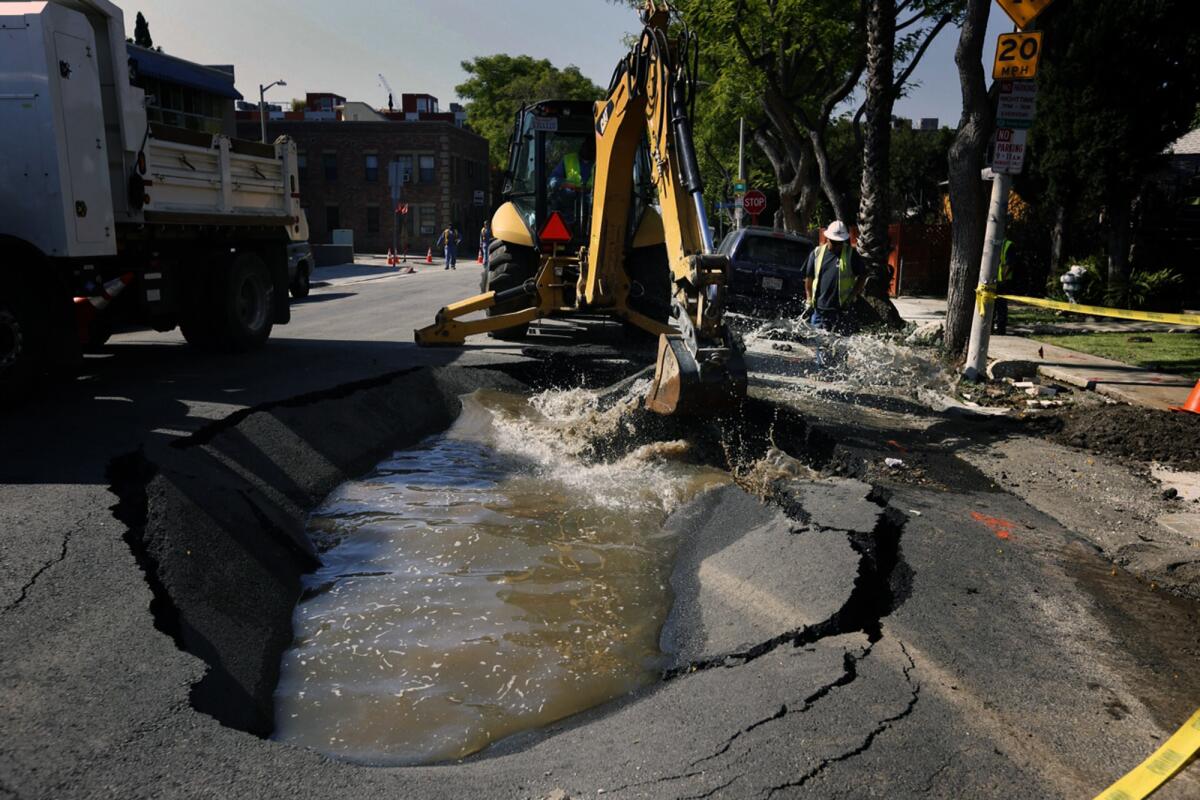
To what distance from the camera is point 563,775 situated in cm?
308

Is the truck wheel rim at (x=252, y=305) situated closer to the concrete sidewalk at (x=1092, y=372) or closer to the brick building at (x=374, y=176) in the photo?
the concrete sidewalk at (x=1092, y=372)

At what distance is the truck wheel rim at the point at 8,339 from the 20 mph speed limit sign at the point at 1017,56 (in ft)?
31.8

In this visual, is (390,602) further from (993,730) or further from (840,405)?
(840,405)

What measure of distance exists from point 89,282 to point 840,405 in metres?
6.98

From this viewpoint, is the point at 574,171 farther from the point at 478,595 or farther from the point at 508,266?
the point at 478,595

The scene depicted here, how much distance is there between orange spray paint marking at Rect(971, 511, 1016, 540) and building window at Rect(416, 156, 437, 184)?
56301mm

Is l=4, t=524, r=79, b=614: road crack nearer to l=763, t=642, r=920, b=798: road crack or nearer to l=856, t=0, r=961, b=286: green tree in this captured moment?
l=763, t=642, r=920, b=798: road crack

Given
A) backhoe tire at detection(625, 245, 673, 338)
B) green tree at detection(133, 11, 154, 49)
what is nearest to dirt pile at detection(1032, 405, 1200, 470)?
backhoe tire at detection(625, 245, 673, 338)

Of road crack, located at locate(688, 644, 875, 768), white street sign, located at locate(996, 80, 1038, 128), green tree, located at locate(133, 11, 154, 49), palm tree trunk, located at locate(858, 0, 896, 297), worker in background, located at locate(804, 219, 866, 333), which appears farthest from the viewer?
green tree, located at locate(133, 11, 154, 49)

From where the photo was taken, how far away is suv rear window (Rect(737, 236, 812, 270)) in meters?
14.6

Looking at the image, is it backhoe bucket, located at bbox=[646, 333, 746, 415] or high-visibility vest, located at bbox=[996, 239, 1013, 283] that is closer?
backhoe bucket, located at bbox=[646, 333, 746, 415]

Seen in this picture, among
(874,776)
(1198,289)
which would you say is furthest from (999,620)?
(1198,289)

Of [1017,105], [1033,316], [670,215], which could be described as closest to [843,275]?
[1017,105]

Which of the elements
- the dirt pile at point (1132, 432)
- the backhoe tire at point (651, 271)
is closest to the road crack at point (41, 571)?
the dirt pile at point (1132, 432)
